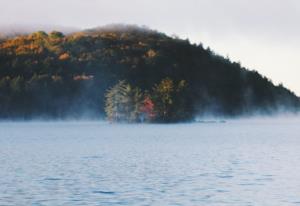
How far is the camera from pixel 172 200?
3609 centimetres

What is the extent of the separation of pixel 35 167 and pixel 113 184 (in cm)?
1332

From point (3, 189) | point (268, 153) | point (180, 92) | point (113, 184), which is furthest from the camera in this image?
point (180, 92)

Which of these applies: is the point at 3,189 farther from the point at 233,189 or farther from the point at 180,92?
the point at 180,92

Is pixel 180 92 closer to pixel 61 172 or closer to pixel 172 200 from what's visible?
pixel 61 172

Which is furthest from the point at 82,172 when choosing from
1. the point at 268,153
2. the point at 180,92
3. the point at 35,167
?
the point at 180,92

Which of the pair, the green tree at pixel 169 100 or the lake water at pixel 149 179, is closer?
the lake water at pixel 149 179

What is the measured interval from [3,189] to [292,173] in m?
21.6

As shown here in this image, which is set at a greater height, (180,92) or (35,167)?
(180,92)

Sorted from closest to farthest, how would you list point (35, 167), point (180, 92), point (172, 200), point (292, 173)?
point (172, 200), point (292, 173), point (35, 167), point (180, 92)

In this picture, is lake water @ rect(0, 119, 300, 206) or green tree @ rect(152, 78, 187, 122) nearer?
lake water @ rect(0, 119, 300, 206)

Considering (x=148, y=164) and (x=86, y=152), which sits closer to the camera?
(x=148, y=164)

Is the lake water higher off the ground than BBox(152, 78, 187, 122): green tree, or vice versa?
BBox(152, 78, 187, 122): green tree

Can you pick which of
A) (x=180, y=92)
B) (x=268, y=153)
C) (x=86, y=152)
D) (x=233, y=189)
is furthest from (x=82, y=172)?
(x=180, y=92)

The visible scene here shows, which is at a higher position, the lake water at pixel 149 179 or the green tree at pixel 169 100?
the green tree at pixel 169 100
